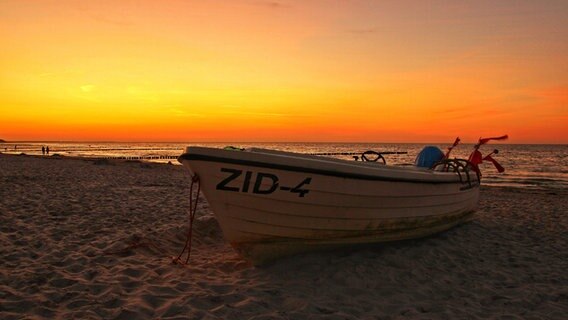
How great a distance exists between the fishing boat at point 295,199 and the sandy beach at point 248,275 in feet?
1.11

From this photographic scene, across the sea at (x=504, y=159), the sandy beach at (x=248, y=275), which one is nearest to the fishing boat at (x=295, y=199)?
the sandy beach at (x=248, y=275)

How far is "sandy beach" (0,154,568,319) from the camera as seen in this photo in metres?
4.11

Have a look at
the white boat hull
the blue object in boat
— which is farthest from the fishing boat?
the blue object in boat

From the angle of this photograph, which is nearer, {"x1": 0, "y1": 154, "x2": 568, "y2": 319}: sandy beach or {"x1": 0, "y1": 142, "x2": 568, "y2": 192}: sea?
{"x1": 0, "y1": 154, "x2": 568, "y2": 319}: sandy beach

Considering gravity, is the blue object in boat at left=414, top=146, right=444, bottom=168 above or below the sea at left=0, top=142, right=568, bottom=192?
above

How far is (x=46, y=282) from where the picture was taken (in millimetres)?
4602

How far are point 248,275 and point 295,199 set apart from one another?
1183 mm

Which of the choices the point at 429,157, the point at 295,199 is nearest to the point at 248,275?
the point at 295,199

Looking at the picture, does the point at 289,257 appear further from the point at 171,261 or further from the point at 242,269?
the point at 171,261

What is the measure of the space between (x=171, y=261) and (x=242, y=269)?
114 cm

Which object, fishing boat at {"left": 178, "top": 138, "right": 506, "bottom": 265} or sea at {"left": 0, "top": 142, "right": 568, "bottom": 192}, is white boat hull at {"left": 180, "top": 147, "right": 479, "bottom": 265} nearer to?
fishing boat at {"left": 178, "top": 138, "right": 506, "bottom": 265}

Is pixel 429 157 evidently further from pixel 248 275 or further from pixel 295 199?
pixel 248 275

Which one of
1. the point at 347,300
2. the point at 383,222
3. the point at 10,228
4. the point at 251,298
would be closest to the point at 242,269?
the point at 251,298

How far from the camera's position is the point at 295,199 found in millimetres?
5145
